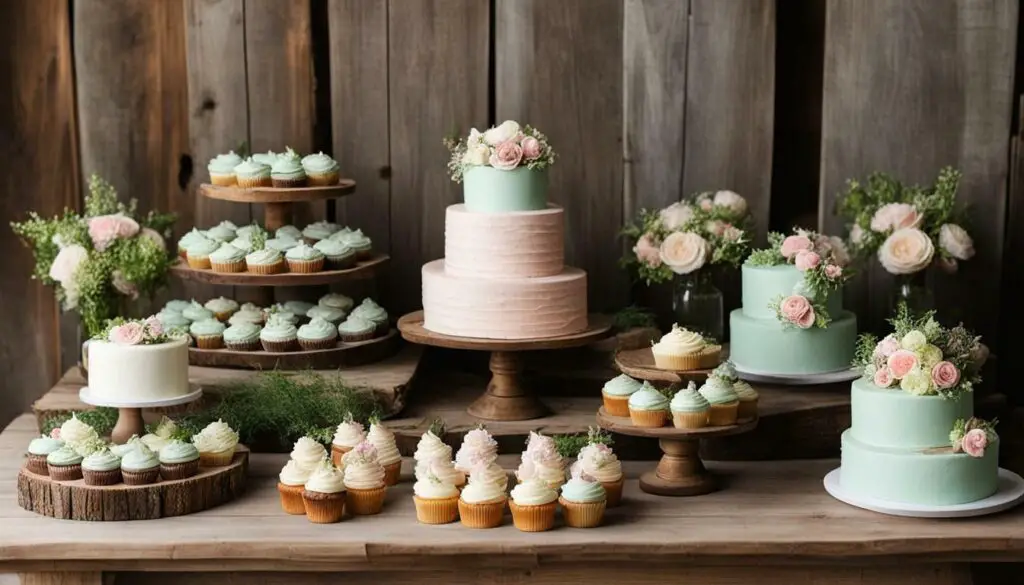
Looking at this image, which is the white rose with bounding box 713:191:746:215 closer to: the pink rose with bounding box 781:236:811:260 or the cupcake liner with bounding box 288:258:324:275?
the pink rose with bounding box 781:236:811:260

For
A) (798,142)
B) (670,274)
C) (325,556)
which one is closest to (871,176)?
(798,142)

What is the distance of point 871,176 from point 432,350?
1.59 meters

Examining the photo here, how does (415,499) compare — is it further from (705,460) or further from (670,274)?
(670,274)

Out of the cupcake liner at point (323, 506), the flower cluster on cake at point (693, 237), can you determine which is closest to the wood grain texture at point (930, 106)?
the flower cluster on cake at point (693, 237)

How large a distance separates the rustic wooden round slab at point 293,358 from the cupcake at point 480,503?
0.89m

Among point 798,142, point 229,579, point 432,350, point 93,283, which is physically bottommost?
point 229,579

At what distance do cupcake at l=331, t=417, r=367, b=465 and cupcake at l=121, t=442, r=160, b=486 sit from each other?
48cm

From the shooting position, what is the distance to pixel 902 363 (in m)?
3.69

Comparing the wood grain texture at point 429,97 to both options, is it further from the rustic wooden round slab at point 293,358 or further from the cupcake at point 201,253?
the cupcake at point 201,253

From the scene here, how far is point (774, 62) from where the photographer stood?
15.9 feet

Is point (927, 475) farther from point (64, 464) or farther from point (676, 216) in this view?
point (64, 464)

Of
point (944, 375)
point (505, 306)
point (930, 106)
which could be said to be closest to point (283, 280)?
point (505, 306)

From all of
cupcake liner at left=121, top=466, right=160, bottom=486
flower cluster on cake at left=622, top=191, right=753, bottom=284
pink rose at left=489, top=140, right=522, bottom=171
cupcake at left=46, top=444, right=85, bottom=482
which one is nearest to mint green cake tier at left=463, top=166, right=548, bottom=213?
pink rose at left=489, top=140, right=522, bottom=171

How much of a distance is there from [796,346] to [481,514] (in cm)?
121
